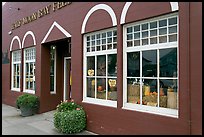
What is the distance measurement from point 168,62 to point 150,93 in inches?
36.2

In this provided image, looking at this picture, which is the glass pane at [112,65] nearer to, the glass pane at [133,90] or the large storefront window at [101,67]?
the large storefront window at [101,67]

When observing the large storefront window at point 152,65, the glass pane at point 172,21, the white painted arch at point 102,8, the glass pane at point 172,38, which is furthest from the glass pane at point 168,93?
the white painted arch at point 102,8

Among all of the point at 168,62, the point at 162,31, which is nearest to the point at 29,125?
A: the point at 168,62

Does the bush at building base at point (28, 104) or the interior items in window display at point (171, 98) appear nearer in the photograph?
the interior items in window display at point (171, 98)

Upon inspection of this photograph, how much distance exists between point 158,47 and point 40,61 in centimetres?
614

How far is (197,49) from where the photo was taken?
4.64m

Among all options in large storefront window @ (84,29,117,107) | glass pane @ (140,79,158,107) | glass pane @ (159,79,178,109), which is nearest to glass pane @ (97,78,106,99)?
large storefront window @ (84,29,117,107)

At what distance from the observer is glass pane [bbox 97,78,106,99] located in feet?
23.2

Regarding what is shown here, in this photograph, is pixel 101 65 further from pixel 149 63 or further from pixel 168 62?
pixel 168 62

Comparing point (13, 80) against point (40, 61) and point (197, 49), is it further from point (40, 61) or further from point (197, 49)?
point (197, 49)

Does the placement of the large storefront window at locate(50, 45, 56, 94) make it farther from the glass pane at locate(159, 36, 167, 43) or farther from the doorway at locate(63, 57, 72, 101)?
the glass pane at locate(159, 36, 167, 43)

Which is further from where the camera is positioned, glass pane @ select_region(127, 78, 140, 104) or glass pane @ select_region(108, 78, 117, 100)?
glass pane @ select_region(108, 78, 117, 100)

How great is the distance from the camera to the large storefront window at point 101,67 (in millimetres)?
6742

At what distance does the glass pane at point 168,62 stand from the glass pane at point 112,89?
1.60 meters
